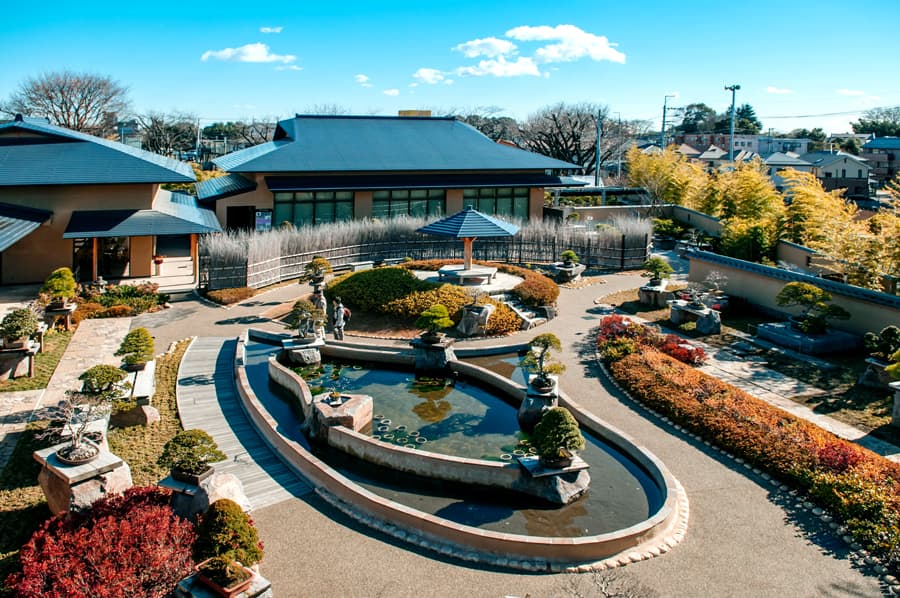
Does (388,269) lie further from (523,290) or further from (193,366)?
(193,366)

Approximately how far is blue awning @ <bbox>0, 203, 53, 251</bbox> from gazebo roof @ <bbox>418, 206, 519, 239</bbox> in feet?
45.5

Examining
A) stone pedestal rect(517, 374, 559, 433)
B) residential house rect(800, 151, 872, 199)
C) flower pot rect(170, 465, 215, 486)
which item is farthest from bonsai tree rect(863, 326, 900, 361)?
residential house rect(800, 151, 872, 199)

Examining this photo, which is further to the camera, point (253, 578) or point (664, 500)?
point (664, 500)

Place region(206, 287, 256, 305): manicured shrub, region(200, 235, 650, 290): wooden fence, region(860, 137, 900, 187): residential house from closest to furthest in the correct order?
1. region(206, 287, 256, 305): manicured shrub
2. region(200, 235, 650, 290): wooden fence
3. region(860, 137, 900, 187): residential house

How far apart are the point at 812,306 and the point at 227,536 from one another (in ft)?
59.0

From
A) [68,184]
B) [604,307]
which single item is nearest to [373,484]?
[604,307]

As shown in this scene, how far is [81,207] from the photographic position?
27.6 meters

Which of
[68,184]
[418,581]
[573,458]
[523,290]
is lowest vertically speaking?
[418,581]

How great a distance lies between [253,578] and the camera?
877 centimetres

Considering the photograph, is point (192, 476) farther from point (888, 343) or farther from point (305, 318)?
point (888, 343)

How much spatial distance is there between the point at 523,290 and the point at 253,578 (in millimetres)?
16546

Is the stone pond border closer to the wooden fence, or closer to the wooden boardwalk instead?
the wooden boardwalk

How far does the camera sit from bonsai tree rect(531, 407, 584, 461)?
1199cm

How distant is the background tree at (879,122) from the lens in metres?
107
